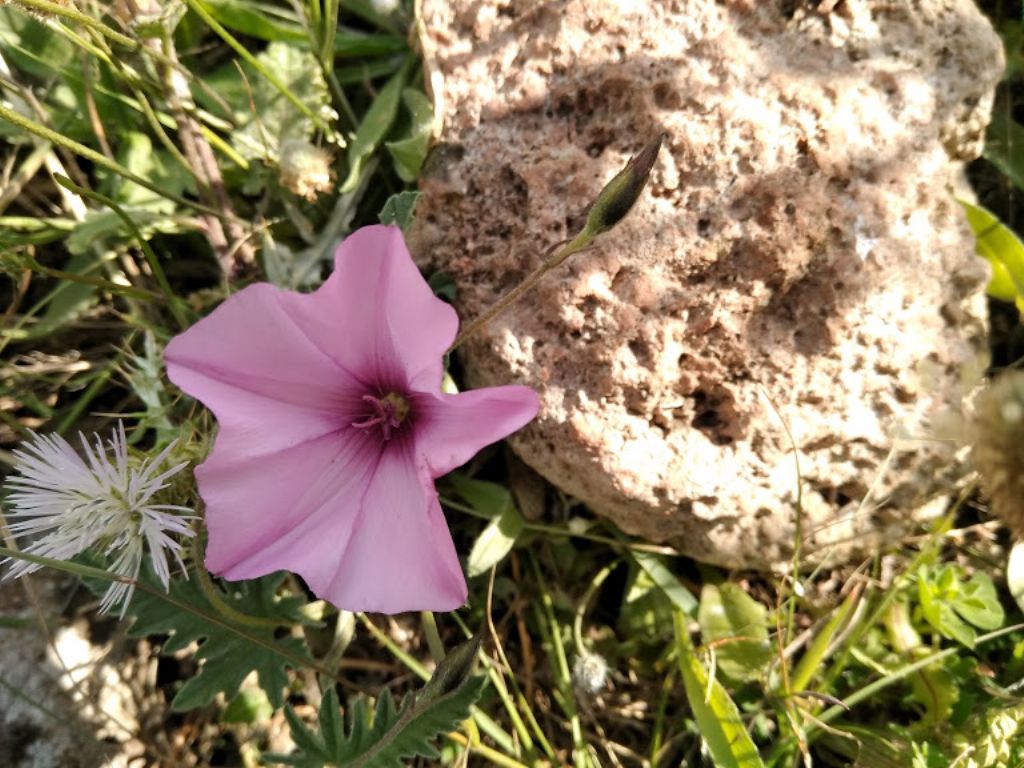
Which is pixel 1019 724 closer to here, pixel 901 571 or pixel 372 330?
pixel 901 571

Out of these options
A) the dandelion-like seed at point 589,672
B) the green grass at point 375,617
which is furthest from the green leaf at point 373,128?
the dandelion-like seed at point 589,672

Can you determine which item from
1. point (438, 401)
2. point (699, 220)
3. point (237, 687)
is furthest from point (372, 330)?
point (237, 687)

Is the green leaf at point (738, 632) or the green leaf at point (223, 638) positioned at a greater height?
the green leaf at point (223, 638)

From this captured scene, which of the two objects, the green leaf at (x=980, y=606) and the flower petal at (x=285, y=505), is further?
the green leaf at (x=980, y=606)

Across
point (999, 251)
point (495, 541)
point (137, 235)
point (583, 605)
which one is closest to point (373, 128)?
point (137, 235)

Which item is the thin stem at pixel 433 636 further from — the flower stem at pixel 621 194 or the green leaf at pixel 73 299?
the green leaf at pixel 73 299
